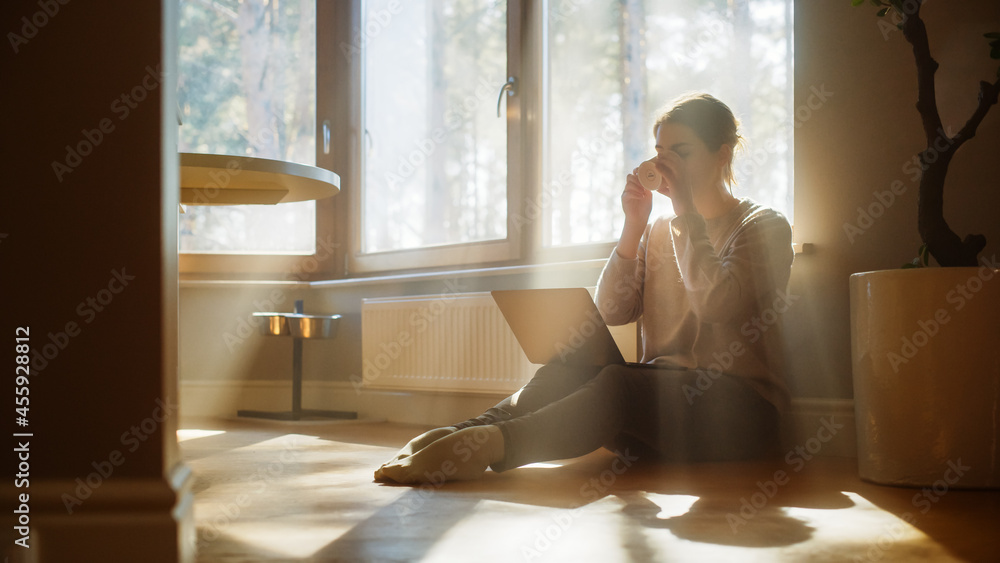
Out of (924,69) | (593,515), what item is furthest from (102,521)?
(924,69)

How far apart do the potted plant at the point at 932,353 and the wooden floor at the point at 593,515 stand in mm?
66

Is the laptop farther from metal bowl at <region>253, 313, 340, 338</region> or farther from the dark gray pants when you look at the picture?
metal bowl at <region>253, 313, 340, 338</region>

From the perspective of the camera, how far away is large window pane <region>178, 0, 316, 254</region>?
132 inches

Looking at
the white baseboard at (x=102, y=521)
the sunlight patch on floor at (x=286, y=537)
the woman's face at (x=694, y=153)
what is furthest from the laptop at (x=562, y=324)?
the white baseboard at (x=102, y=521)

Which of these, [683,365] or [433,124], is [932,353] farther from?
[433,124]

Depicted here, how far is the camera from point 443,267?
3.03 m

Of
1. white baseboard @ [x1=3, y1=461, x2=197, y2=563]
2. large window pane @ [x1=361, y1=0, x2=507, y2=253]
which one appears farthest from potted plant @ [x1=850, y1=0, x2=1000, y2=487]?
large window pane @ [x1=361, y1=0, x2=507, y2=253]

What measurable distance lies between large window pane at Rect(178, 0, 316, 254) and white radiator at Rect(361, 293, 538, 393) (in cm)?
66

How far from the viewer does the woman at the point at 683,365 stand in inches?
63.5

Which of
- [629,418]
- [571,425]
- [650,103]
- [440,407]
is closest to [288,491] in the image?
[571,425]

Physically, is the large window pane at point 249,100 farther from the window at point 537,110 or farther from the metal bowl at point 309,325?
the metal bowl at point 309,325

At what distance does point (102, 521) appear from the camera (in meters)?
0.82

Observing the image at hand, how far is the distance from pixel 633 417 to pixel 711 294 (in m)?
0.31

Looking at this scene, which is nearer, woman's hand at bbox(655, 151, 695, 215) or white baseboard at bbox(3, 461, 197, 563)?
white baseboard at bbox(3, 461, 197, 563)
